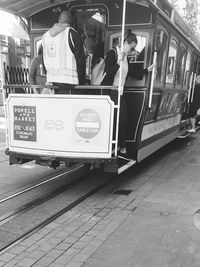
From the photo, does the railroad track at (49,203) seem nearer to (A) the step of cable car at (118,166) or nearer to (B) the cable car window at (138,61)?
(A) the step of cable car at (118,166)

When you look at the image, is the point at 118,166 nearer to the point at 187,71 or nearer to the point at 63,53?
the point at 63,53

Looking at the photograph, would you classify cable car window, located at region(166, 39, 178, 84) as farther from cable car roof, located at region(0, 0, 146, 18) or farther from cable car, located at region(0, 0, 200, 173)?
cable car roof, located at region(0, 0, 146, 18)

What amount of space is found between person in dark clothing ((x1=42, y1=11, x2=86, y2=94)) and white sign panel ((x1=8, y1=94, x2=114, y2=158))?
38cm

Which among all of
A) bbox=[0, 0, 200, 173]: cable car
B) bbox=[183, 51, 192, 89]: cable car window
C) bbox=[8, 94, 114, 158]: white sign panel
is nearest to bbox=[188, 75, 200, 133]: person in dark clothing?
bbox=[183, 51, 192, 89]: cable car window

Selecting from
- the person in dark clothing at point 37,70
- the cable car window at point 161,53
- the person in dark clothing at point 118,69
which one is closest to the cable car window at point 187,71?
the cable car window at point 161,53

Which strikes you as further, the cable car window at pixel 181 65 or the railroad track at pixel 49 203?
the cable car window at pixel 181 65

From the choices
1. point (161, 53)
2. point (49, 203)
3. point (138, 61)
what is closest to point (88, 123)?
point (49, 203)

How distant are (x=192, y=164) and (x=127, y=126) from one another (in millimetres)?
2601

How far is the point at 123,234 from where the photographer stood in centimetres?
406

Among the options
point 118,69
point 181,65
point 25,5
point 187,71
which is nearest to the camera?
point 118,69

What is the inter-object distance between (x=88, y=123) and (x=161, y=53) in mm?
2530

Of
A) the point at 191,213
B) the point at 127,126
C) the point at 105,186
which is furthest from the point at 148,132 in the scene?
the point at 191,213

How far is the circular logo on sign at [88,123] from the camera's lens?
16.6 ft

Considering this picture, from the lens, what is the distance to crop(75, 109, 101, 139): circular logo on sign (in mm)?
5047
